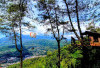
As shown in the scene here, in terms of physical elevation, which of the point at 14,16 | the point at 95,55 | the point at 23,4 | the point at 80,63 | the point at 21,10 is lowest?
the point at 80,63

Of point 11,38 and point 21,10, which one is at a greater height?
point 21,10

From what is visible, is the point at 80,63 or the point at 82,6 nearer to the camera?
the point at 80,63

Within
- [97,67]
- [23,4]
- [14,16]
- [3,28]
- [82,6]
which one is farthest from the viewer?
[23,4]

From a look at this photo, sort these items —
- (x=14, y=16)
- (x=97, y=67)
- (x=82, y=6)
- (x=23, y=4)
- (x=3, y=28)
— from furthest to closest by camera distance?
(x=23, y=4), (x=14, y=16), (x=3, y=28), (x=82, y=6), (x=97, y=67)

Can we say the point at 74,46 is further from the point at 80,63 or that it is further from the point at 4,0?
the point at 4,0

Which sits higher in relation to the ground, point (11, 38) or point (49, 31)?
point (49, 31)

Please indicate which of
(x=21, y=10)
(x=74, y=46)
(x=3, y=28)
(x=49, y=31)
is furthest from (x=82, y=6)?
(x=3, y=28)

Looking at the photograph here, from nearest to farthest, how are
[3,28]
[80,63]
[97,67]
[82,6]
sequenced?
1. [97,67]
2. [80,63]
3. [82,6]
4. [3,28]

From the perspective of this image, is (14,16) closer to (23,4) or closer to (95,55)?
(23,4)

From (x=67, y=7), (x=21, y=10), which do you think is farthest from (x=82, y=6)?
(x=21, y=10)
